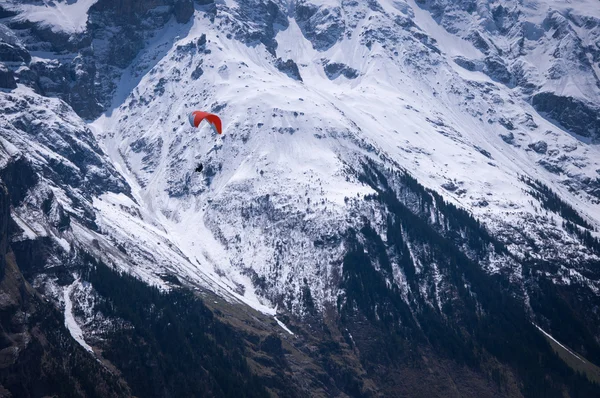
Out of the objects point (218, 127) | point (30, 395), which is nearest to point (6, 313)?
point (30, 395)

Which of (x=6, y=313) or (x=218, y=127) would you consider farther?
(x=6, y=313)

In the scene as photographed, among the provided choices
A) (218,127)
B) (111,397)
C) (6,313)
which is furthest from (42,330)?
(218,127)

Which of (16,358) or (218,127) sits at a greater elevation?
(218,127)

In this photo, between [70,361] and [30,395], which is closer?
[30,395]

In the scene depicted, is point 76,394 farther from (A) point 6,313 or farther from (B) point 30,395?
(A) point 6,313

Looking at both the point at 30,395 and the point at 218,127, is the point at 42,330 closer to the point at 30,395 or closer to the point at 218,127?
the point at 30,395

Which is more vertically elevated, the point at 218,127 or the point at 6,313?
the point at 218,127

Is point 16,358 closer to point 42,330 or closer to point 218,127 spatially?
point 42,330

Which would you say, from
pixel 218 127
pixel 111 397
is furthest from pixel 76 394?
pixel 218 127
